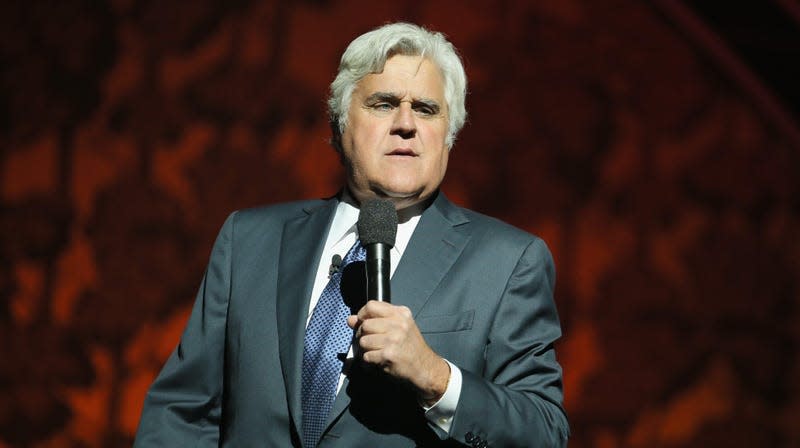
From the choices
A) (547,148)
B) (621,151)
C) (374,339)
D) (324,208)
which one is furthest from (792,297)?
(374,339)

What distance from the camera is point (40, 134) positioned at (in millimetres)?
3223

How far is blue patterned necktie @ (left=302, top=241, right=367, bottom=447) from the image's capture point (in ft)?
5.11

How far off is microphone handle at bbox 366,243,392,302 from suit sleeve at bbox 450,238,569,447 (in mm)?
207

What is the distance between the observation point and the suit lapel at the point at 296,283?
5.20 feet

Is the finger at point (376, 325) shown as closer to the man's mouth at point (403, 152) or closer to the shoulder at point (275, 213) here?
the man's mouth at point (403, 152)

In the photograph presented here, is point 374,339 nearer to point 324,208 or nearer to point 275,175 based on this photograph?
point 324,208

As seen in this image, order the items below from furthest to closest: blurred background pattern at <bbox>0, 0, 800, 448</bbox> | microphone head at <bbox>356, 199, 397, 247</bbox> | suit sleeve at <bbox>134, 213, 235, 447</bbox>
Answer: blurred background pattern at <bbox>0, 0, 800, 448</bbox> < suit sleeve at <bbox>134, 213, 235, 447</bbox> < microphone head at <bbox>356, 199, 397, 247</bbox>

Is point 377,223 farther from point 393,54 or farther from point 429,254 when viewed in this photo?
point 393,54

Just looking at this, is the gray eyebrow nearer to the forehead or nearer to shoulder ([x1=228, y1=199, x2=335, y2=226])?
the forehead

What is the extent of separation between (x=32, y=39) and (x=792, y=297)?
2695 millimetres

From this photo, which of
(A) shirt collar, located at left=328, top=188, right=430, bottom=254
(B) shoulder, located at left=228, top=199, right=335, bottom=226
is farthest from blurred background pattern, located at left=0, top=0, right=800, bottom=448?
(A) shirt collar, located at left=328, top=188, right=430, bottom=254

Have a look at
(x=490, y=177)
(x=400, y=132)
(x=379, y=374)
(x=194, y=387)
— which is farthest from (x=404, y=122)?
(x=490, y=177)

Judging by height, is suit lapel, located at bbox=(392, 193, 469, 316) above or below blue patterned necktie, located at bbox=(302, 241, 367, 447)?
above

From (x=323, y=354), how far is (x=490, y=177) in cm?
175
